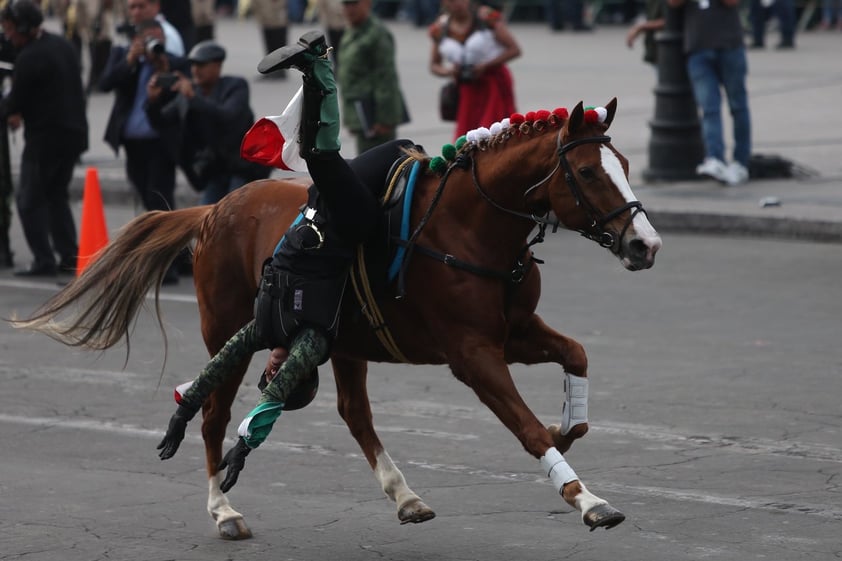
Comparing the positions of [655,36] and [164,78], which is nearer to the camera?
[164,78]

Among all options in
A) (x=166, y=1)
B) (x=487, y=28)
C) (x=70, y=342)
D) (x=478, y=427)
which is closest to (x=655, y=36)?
(x=487, y=28)

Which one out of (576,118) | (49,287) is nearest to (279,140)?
(576,118)

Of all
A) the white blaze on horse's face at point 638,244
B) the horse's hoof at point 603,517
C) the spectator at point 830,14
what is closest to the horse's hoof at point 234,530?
the horse's hoof at point 603,517

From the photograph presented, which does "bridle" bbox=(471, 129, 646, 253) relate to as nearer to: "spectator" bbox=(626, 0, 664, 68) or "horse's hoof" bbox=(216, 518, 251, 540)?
"horse's hoof" bbox=(216, 518, 251, 540)

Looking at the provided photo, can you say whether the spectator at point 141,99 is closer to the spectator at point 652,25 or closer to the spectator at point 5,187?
the spectator at point 5,187

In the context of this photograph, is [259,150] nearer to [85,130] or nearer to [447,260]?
[447,260]

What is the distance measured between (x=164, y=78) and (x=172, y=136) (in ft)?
2.10

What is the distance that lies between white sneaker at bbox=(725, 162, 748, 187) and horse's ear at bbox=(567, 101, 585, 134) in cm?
1001

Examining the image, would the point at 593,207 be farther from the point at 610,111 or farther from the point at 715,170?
the point at 715,170

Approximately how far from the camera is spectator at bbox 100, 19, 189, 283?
41.5ft

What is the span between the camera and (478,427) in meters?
8.45

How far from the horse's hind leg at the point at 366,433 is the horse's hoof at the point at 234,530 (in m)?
0.57

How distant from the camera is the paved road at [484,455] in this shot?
6.55 metres

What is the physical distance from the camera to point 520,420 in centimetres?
588
